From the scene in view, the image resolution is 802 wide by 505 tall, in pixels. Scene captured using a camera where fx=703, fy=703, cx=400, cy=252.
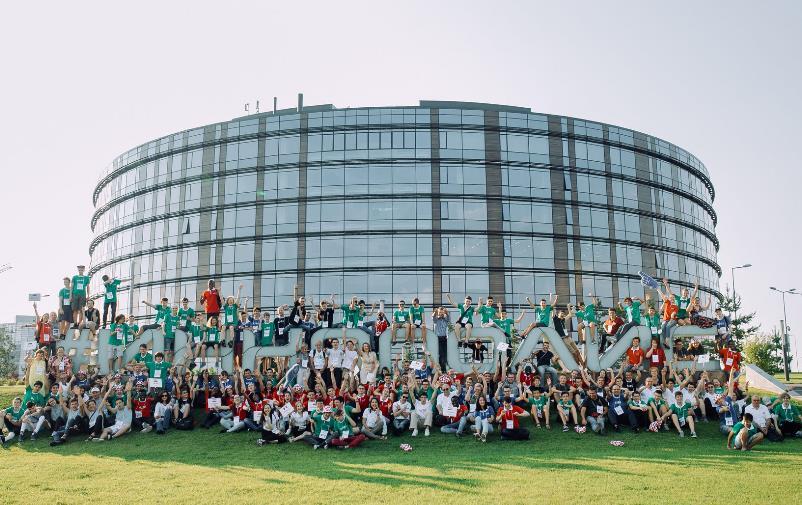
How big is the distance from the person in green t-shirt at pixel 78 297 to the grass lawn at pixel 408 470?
6.55 metres

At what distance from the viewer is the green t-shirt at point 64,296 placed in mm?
24156

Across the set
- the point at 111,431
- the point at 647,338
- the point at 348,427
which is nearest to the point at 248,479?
the point at 348,427

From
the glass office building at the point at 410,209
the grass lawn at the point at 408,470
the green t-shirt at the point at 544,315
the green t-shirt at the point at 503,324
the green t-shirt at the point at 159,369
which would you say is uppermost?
the glass office building at the point at 410,209

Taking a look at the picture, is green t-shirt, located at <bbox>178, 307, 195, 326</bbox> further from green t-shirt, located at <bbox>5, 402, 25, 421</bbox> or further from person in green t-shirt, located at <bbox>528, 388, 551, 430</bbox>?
person in green t-shirt, located at <bbox>528, 388, 551, 430</bbox>

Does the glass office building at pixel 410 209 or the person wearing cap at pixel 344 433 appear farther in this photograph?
the glass office building at pixel 410 209

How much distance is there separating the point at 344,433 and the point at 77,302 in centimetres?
1262

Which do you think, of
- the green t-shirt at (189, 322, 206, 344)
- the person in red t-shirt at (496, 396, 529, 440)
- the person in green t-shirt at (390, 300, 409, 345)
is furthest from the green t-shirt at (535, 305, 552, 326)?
the green t-shirt at (189, 322, 206, 344)

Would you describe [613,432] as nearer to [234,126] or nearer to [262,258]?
[262,258]

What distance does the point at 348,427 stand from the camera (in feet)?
55.8

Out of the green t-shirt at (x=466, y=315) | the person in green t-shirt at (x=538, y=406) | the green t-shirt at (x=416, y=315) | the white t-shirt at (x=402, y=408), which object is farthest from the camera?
the green t-shirt at (x=466, y=315)

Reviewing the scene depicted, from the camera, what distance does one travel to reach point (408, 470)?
45.8ft

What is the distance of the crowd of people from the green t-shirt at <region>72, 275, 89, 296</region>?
0.21 ft

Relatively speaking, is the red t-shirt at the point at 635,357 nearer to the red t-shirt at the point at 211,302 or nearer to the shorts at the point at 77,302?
the red t-shirt at the point at 211,302

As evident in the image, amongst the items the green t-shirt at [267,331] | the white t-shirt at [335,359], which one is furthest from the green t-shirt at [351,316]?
the green t-shirt at [267,331]
